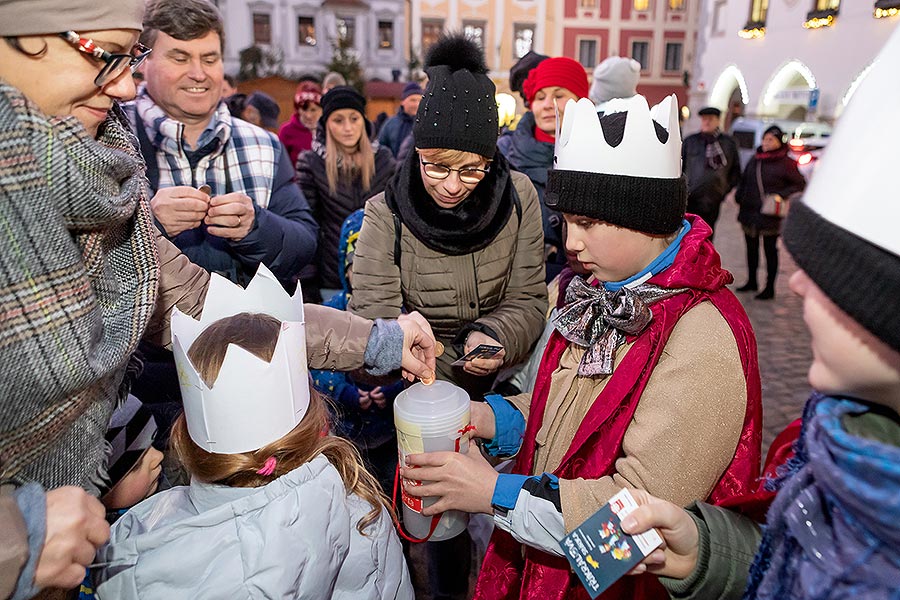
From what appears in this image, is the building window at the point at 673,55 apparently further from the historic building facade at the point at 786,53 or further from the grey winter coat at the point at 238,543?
the grey winter coat at the point at 238,543

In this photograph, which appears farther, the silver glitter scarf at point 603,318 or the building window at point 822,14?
the building window at point 822,14

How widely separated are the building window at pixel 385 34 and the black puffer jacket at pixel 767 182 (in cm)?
2756

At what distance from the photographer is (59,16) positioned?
1.09m

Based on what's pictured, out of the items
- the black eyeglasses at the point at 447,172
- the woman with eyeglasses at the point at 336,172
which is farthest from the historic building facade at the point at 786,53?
the black eyeglasses at the point at 447,172

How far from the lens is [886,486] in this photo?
0.83m

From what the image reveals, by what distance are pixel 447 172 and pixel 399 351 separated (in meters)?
0.79

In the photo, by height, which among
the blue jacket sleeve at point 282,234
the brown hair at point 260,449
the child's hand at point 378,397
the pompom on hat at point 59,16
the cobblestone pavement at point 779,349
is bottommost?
the cobblestone pavement at point 779,349

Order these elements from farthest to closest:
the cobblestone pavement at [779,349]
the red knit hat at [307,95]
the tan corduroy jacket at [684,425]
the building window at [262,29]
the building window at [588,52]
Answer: the building window at [588,52]
the building window at [262,29]
the red knit hat at [307,95]
the cobblestone pavement at [779,349]
the tan corduroy jacket at [684,425]

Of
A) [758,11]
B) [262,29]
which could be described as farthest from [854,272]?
[262,29]

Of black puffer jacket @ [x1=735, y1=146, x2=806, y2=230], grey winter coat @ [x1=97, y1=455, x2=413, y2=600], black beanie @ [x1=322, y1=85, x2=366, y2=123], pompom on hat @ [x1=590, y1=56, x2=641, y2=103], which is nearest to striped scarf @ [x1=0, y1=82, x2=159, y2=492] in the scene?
grey winter coat @ [x1=97, y1=455, x2=413, y2=600]

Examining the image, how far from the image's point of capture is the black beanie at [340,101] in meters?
4.49

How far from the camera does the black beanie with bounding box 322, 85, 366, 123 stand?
4.49 meters

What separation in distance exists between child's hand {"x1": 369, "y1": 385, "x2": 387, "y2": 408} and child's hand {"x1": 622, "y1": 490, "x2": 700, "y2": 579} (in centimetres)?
164

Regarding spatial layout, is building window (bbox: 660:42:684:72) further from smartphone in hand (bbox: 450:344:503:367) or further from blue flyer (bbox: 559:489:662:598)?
blue flyer (bbox: 559:489:662:598)
